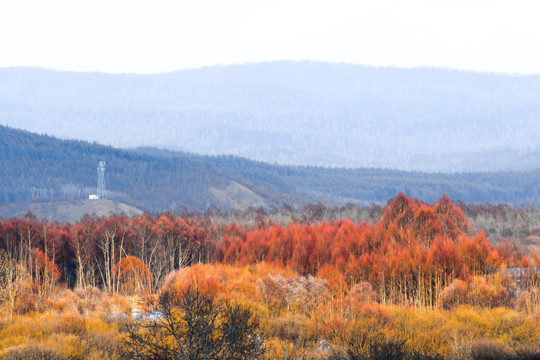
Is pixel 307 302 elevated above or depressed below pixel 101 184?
above

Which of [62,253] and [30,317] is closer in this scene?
[30,317]

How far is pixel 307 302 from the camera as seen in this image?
112 ft

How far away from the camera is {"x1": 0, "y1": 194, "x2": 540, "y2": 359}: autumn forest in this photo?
2327 cm

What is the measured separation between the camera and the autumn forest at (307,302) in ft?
76.3

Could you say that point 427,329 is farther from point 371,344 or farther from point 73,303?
point 73,303

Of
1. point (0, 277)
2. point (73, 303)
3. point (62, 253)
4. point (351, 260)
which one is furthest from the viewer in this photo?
point (62, 253)

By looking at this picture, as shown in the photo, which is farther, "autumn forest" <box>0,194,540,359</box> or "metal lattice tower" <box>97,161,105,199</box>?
"metal lattice tower" <box>97,161,105,199</box>

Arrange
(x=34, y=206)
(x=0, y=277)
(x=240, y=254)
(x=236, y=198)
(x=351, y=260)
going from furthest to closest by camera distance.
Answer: (x=236, y=198)
(x=34, y=206)
(x=240, y=254)
(x=351, y=260)
(x=0, y=277)

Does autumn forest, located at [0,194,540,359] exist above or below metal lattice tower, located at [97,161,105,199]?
above

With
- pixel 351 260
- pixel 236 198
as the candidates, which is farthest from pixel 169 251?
pixel 236 198

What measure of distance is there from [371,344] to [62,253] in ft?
125

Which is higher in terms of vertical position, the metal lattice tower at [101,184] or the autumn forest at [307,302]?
the autumn forest at [307,302]

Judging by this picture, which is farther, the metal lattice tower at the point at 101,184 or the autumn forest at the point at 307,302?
the metal lattice tower at the point at 101,184

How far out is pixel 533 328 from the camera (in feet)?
90.8
